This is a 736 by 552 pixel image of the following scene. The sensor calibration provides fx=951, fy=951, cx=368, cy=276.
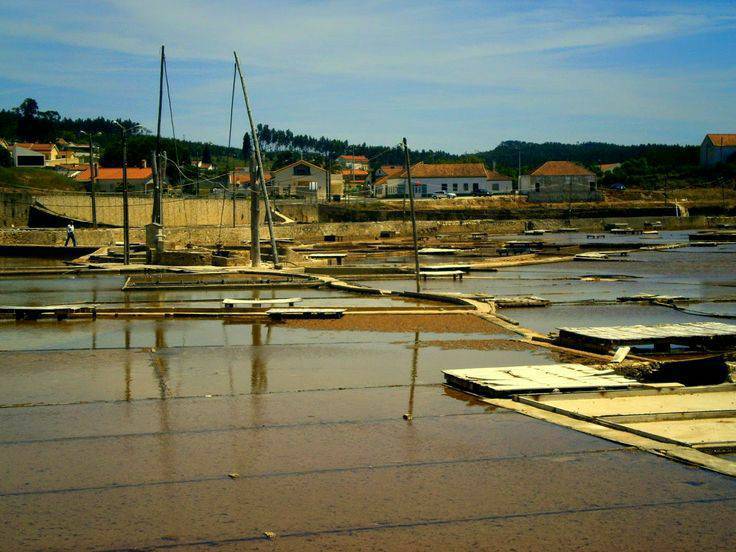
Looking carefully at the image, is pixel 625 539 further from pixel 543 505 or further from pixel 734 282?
pixel 734 282

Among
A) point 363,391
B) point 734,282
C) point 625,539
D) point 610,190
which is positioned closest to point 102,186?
point 610,190

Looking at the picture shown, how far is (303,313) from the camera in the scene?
22.6 metres

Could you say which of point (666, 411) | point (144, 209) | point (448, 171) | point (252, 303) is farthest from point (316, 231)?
point (666, 411)

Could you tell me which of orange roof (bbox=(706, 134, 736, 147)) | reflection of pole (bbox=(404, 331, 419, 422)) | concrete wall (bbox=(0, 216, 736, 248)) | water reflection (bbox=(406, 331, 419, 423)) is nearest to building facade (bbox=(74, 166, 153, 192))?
concrete wall (bbox=(0, 216, 736, 248))

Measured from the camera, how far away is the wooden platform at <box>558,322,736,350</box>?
1714cm

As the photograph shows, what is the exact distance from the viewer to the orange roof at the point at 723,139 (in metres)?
134

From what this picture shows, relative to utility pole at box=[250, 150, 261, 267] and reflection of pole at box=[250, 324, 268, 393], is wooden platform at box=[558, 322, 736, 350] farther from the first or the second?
utility pole at box=[250, 150, 261, 267]

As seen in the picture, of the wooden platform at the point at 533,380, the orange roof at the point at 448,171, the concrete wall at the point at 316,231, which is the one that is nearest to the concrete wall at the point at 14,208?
the concrete wall at the point at 316,231

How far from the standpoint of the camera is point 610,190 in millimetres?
119438

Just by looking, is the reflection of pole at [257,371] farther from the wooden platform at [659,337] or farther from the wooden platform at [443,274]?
the wooden platform at [443,274]

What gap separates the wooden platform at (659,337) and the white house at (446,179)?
10523 centimetres

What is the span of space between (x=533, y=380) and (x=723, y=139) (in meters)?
132

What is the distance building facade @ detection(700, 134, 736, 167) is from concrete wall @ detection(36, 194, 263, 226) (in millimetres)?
82695

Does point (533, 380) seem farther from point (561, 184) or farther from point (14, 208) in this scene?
point (561, 184)
